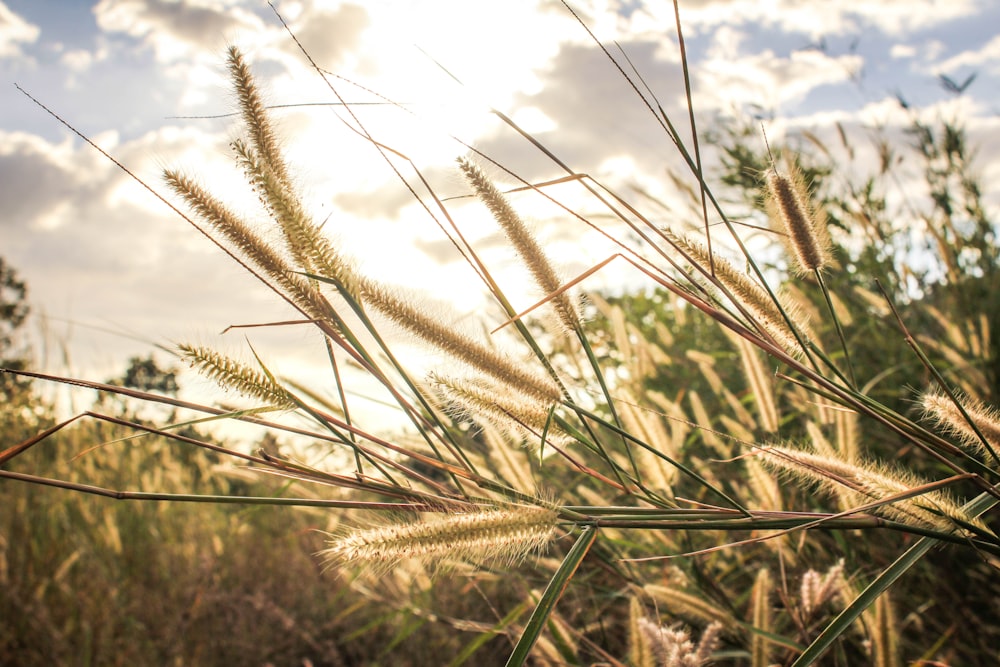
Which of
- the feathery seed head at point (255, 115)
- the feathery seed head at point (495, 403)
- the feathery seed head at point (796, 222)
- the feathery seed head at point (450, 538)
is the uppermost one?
the feathery seed head at point (255, 115)

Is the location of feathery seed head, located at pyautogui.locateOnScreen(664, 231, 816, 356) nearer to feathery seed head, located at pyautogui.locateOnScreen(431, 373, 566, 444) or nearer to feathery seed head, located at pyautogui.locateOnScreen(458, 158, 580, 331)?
feathery seed head, located at pyautogui.locateOnScreen(458, 158, 580, 331)

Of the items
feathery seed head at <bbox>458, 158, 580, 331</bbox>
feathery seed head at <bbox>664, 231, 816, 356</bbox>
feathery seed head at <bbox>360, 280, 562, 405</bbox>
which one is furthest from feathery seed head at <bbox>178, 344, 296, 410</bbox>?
feathery seed head at <bbox>664, 231, 816, 356</bbox>

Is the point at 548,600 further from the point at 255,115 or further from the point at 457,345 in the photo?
the point at 255,115

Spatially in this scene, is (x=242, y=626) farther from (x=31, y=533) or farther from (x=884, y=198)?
(x=884, y=198)

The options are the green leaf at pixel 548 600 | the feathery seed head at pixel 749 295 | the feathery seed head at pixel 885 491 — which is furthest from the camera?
the feathery seed head at pixel 749 295

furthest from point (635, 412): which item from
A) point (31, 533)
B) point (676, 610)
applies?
point (31, 533)

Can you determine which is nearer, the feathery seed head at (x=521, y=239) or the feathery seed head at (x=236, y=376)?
the feathery seed head at (x=236, y=376)

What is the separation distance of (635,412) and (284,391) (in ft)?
2.43

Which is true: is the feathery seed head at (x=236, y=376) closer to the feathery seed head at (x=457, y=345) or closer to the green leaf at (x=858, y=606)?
the feathery seed head at (x=457, y=345)

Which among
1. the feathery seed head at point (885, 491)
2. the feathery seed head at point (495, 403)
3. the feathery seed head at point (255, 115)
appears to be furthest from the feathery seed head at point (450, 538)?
the feathery seed head at point (255, 115)

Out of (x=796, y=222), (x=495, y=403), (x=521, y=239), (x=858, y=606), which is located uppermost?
(x=521, y=239)

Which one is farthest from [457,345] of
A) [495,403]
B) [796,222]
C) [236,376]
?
[796,222]

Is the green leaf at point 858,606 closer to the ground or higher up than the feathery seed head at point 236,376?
closer to the ground

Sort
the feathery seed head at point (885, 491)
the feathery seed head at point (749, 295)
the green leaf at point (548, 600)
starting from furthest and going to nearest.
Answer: the feathery seed head at point (749, 295) → the feathery seed head at point (885, 491) → the green leaf at point (548, 600)
